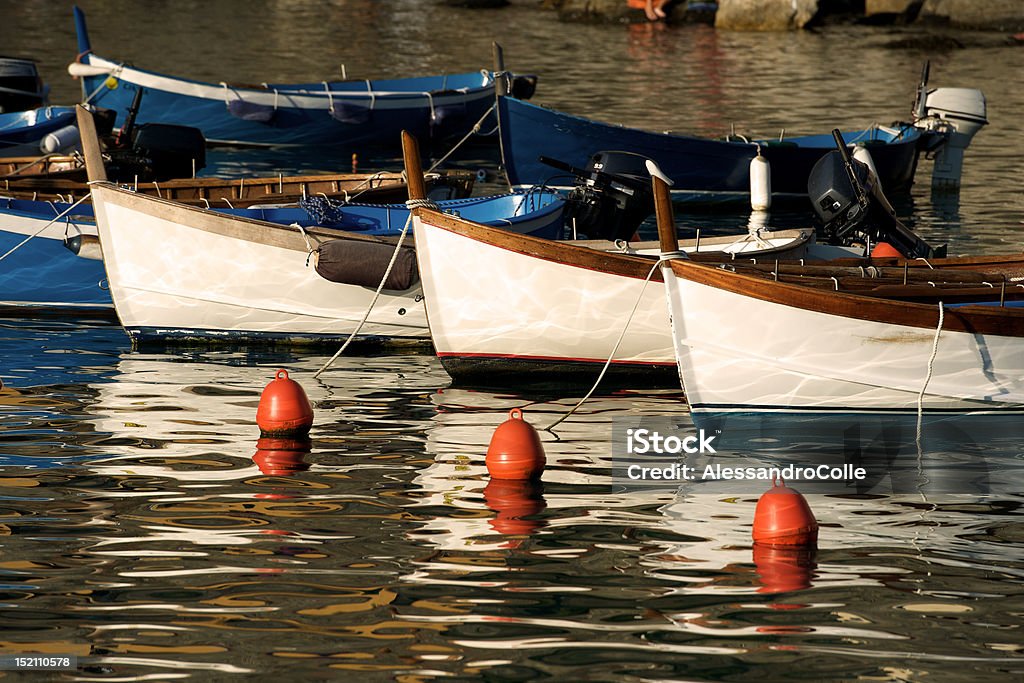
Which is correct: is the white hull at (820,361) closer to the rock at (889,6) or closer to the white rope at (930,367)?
the white rope at (930,367)

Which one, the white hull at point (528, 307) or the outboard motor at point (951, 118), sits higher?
the outboard motor at point (951, 118)

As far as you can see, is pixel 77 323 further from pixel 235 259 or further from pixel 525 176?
pixel 525 176

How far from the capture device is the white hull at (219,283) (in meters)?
12.9

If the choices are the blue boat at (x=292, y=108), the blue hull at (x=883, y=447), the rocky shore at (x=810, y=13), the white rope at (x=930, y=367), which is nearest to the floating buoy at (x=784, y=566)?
the blue hull at (x=883, y=447)

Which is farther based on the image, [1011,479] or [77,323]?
[77,323]

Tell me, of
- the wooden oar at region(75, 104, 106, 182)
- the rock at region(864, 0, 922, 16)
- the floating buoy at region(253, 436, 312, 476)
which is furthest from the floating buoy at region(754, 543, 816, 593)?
the rock at region(864, 0, 922, 16)

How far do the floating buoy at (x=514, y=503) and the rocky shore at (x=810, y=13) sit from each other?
42446mm

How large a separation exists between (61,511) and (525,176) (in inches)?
494

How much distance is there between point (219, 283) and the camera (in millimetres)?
13102

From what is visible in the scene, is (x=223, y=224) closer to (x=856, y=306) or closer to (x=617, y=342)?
(x=617, y=342)

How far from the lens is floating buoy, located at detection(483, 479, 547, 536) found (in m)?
8.43

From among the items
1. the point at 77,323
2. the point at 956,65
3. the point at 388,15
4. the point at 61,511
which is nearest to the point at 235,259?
the point at 77,323

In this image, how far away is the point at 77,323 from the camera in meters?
14.3

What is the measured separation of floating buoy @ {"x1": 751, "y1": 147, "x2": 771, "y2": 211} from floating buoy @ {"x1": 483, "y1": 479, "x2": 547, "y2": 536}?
38.0 feet
